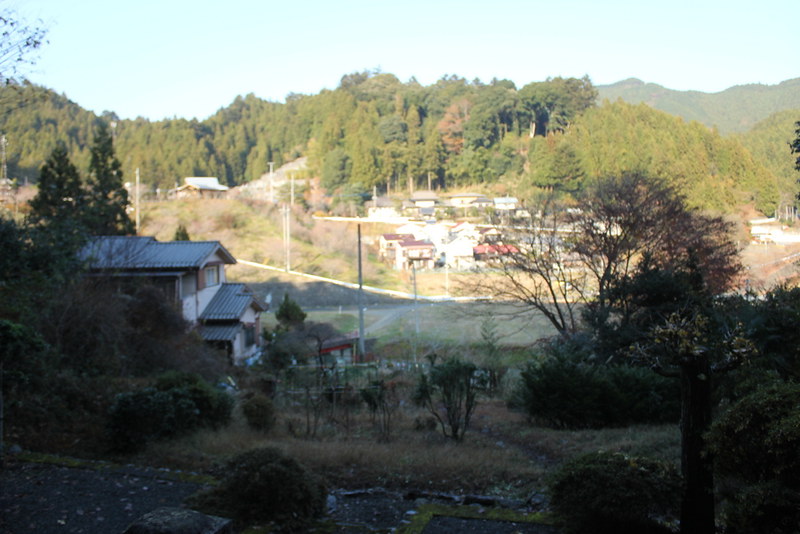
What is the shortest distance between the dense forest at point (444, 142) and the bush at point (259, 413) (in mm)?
28274

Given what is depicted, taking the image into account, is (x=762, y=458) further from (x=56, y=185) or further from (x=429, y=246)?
(x=429, y=246)

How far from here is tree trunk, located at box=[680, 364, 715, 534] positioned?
3.54 metres

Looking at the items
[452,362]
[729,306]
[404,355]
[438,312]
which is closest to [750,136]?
[438,312]

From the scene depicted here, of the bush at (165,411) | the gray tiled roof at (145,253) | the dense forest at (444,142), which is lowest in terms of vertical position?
the bush at (165,411)

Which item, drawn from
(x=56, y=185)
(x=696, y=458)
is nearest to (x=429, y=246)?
(x=56, y=185)

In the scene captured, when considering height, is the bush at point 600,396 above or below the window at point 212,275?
below

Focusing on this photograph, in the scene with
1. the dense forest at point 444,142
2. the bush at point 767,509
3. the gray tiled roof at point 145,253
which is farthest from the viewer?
the dense forest at point 444,142

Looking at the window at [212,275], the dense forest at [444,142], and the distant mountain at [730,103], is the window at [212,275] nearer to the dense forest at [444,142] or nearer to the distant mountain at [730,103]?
the dense forest at [444,142]

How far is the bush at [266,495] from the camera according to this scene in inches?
163

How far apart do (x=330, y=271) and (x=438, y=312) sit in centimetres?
1261

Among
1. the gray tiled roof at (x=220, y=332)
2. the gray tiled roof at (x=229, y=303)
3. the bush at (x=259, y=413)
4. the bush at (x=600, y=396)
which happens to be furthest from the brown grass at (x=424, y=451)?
the gray tiled roof at (x=229, y=303)

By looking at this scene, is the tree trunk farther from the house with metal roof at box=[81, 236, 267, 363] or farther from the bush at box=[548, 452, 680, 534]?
the house with metal roof at box=[81, 236, 267, 363]

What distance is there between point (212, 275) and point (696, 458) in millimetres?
19684

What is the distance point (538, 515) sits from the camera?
13.9ft
